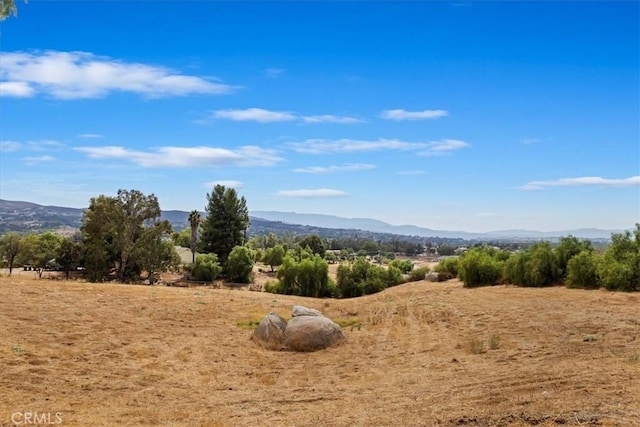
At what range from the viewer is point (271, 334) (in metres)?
13.1

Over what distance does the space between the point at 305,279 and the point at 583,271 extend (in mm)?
19717

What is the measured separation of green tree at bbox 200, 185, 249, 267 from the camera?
2330 inches

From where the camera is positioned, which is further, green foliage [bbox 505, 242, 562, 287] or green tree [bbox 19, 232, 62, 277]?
green tree [bbox 19, 232, 62, 277]

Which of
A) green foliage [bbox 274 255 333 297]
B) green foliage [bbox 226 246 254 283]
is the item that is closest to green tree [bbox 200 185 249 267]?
green foliage [bbox 226 246 254 283]

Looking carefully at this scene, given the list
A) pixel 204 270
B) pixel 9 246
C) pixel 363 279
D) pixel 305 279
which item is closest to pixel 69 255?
pixel 9 246

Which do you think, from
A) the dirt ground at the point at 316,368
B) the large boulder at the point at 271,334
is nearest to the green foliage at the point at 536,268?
the dirt ground at the point at 316,368

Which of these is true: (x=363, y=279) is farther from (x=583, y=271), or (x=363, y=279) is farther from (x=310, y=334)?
(x=310, y=334)

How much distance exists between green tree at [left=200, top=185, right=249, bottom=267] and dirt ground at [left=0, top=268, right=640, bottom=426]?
41.6 m

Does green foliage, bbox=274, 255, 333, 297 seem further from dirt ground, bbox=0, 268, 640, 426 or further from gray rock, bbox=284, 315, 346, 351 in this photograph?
gray rock, bbox=284, 315, 346, 351

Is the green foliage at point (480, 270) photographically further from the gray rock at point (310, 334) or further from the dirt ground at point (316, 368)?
the gray rock at point (310, 334)

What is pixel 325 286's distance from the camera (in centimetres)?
3788

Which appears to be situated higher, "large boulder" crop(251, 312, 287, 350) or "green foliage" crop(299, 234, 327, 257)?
"green foliage" crop(299, 234, 327, 257)

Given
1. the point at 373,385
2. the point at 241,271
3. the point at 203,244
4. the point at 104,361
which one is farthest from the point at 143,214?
the point at 373,385

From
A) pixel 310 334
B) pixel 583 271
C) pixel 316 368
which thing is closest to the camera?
pixel 316 368
